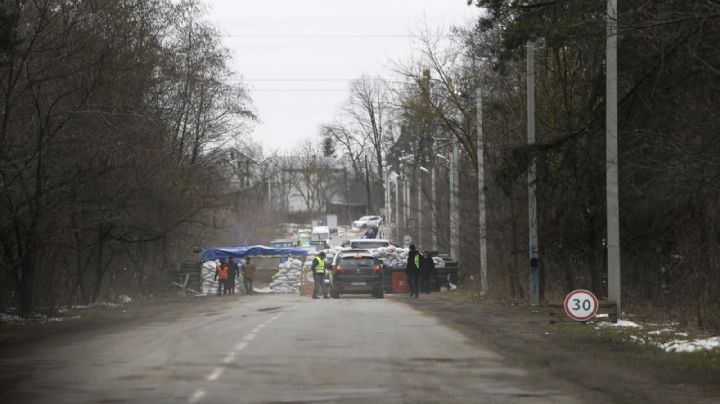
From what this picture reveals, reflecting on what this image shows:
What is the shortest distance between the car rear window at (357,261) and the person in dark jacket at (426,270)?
2.32 metres

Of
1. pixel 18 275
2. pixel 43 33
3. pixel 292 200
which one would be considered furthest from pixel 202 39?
pixel 292 200

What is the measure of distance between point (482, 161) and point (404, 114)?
6.19 m

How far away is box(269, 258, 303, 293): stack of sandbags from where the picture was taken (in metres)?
59.1

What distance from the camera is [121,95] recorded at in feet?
113

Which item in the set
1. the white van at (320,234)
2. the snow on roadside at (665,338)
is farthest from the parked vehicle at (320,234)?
the snow on roadside at (665,338)

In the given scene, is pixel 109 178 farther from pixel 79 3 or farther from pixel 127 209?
pixel 79 3

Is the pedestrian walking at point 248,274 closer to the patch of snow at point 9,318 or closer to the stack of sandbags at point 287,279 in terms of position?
the stack of sandbags at point 287,279

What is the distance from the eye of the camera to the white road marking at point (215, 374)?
43.0 ft

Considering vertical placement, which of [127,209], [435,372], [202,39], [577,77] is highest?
[202,39]

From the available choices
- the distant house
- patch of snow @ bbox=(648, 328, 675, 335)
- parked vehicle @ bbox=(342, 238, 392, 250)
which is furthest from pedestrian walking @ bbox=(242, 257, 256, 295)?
the distant house

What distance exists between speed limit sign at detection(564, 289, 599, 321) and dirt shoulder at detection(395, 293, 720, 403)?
28 cm

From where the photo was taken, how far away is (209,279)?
58.4 meters

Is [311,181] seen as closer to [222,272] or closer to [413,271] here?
[222,272]

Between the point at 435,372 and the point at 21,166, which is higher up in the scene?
the point at 21,166
